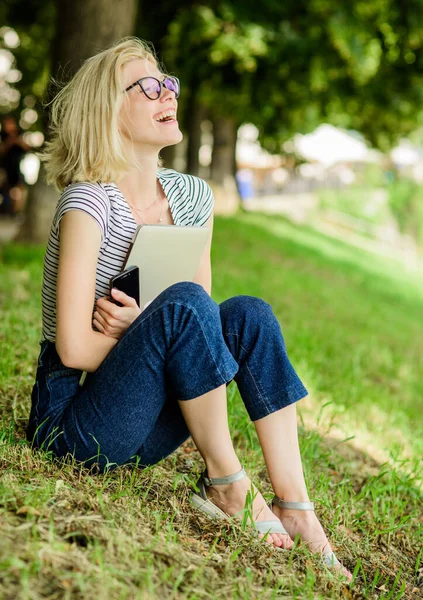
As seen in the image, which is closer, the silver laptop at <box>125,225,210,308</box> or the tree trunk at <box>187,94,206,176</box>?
the silver laptop at <box>125,225,210,308</box>

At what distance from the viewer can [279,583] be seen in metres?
2.20

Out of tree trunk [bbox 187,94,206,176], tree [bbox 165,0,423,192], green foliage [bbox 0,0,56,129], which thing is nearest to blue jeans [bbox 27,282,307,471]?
tree [bbox 165,0,423,192]

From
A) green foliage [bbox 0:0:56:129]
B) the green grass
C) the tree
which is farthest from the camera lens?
green foliage [bbox 0:0:56:129]

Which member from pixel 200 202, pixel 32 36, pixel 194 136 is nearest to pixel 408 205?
pixel 194 136

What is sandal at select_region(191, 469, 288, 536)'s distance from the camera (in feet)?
8.11

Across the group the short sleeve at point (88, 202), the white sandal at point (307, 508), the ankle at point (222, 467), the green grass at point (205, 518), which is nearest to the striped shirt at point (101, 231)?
the short sleeve at point (88, 202)

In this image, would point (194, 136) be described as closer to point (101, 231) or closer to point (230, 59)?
point (230, 59)

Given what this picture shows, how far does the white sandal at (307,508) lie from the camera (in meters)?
2.49

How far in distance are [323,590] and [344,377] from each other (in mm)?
3372

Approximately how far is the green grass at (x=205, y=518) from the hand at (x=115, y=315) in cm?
47

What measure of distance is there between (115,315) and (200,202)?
723 mm

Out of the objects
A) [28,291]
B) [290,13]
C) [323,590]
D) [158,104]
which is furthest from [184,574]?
[290,13]

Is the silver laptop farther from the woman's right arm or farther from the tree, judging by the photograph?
the tree

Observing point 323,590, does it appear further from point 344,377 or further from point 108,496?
point 344,377
